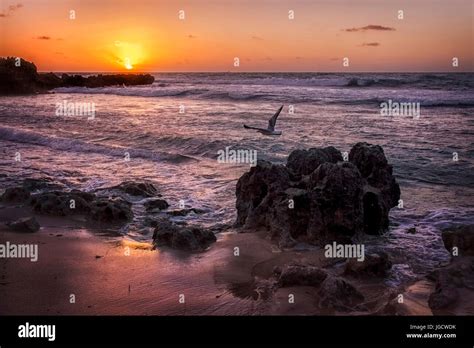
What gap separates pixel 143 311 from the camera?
5027mm

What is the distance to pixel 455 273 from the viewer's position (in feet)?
18.6

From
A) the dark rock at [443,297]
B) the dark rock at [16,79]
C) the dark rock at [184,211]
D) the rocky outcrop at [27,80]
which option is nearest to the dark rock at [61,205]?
the dark rock at [184,211]

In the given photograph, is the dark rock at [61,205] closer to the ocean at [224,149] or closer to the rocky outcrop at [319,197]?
the ocean at [224,149]

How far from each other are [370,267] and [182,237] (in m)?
2.59

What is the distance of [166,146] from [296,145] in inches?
161

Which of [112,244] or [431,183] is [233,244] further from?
[431,183]

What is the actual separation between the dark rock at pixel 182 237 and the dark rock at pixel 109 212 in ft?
3.74

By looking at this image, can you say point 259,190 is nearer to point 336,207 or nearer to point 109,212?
point 336,207

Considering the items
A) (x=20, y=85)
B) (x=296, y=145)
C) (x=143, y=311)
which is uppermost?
(x=20, y=85)

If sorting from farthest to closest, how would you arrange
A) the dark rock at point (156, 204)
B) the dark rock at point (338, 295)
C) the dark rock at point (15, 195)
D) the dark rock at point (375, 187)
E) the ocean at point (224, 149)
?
the dark rock at point (15, 195)
the dark rock at point (156, 204)
the ocean at point (224, 149)
the dark rock at point (375, 187)
the dark rock at point (338, 295)

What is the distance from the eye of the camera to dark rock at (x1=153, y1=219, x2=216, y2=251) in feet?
22.5

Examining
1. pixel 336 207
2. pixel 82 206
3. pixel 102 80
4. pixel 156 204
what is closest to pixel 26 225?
pixel 82 206

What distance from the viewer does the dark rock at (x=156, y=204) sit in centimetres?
865
